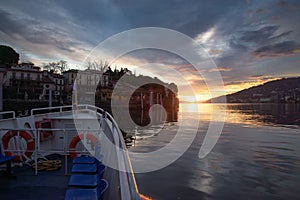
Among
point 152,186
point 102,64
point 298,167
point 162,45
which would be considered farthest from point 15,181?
point 102,64

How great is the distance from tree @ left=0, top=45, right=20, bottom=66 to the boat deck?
2545 inches

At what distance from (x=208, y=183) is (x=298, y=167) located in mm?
5963

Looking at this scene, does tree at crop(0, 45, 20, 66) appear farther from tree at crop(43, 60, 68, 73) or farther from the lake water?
the lake water

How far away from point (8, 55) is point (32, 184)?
6944cm

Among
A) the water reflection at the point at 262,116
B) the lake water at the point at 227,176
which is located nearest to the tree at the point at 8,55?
the water reflection at the point at 262,116

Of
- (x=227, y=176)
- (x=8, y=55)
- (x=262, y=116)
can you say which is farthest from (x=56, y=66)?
(x=227, y=176)

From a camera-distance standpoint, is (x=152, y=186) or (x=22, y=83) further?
(x=22, y=83)

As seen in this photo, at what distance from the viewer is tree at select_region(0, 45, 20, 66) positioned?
188ft

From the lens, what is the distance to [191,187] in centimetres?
792

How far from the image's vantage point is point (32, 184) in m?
4.20

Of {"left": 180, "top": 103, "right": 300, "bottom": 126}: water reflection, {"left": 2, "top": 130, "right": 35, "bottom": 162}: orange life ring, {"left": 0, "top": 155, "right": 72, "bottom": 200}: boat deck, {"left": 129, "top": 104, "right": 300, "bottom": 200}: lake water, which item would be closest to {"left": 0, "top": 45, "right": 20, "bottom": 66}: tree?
{"left": 180, "top": 103, "right": 300, "bottom": 126}: water reflection

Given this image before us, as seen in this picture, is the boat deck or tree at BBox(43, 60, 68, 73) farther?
tree at BBox(43, 60, 68, 73)

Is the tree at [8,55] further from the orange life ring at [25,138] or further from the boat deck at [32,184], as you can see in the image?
the boat deck at [32,184]

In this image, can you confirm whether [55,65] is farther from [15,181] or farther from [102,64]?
[15,181]
